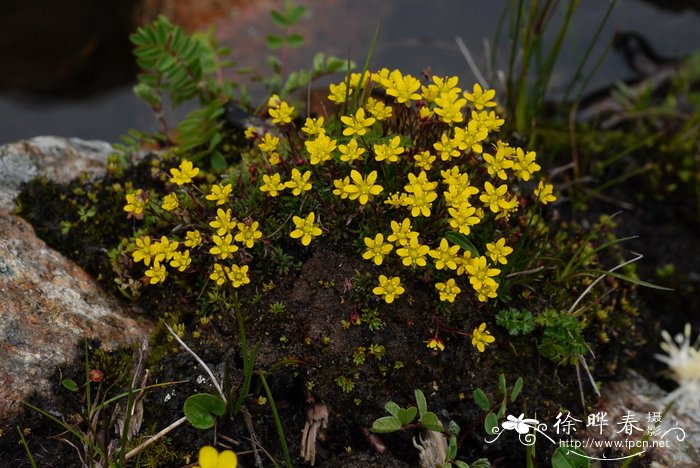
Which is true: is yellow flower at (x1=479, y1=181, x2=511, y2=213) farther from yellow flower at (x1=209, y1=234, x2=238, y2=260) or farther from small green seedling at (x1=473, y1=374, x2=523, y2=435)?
yellow flower at (x1=209, y1=234, x2=238, y2=260)

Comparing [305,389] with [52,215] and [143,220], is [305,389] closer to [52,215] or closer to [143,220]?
[143,220]

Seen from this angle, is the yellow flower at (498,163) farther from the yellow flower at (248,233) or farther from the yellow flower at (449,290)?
the yellow flower at (248,233)

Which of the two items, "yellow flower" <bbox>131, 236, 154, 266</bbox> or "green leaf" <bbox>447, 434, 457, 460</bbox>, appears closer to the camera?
"green leaf" <bbox>447, 434, 457, 460</bbox>

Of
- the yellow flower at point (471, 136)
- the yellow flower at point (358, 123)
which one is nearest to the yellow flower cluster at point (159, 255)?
the yellow flower at point (358, 123)

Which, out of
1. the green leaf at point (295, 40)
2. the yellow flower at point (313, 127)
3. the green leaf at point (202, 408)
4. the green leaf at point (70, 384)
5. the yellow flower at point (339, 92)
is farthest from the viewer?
the green leaf at point (295, 40)

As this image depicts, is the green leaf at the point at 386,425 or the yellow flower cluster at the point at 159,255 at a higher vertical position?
the yellow flower cluster at the point at 159,255

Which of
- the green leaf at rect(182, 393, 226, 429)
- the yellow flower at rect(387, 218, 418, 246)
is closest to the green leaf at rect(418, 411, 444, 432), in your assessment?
the yellow flower at rect(387, 218, 418, 246)

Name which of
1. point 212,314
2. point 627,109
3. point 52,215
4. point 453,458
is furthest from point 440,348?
point 627,109
